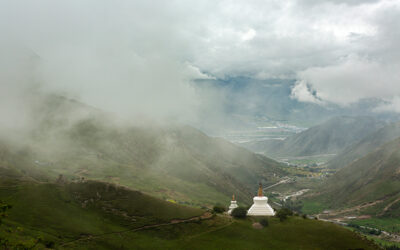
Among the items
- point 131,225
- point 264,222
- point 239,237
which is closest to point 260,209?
point 264,222

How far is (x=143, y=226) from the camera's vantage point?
5138 inches

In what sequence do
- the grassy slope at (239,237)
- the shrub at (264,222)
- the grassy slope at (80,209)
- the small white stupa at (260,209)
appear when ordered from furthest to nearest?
1. the small white stupa at (260,209)
2. the shrub at (264,222)
3. the grassy slope at (239,237)
4. the grassy slope at (80,209)

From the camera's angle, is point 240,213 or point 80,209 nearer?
point 80,209

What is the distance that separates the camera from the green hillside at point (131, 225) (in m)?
116

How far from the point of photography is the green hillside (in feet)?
382

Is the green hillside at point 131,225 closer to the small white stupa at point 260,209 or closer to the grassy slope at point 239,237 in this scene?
the grassy slope at point 239,237

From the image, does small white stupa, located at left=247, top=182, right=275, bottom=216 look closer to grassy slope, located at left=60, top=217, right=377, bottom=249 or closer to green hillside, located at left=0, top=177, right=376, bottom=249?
grassy slope, located at left=60, top=217, right=377, bottom=249

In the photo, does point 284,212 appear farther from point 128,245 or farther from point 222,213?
point 128,245

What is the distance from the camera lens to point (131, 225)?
12988cm

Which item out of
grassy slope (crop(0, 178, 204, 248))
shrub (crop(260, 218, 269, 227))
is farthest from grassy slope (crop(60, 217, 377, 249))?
grassy slope (crop(0, 178, 204, 248))

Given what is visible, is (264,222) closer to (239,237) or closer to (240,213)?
(240,213)

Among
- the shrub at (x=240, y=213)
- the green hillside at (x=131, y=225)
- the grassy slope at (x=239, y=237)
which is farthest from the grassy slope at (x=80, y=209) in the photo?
the shrub at (x=240, y=213)

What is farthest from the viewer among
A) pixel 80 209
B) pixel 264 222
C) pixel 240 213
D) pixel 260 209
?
pixel 260 209

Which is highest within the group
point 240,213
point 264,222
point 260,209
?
point 260,209
